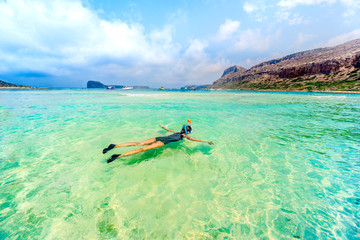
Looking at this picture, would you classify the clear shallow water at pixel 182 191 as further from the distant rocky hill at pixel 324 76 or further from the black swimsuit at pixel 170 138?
the distant rocky hill at pixel 324 76

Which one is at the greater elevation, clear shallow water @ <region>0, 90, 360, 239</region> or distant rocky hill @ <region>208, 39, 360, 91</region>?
distant rocky hill @ <region>208, 39, 360, 91</region>

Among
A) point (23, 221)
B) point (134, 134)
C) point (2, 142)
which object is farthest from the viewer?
point (134, 134)

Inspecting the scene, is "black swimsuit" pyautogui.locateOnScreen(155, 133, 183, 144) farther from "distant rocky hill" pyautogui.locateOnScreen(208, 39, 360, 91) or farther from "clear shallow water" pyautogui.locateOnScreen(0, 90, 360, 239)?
"distant rocky hill" pyautogui.locateOnScreen(208, 39, 360, 91)

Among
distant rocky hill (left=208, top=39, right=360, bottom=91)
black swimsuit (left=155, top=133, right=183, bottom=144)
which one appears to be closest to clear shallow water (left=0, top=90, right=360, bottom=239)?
black swimsuit (left=155, top=133, right=183, bottom=144)

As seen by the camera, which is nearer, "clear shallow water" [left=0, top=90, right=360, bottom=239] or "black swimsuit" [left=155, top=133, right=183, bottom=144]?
"clear shallow water" [left=0, top=90, right=360, bottom=239]

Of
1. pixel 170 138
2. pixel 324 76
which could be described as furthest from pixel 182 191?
pixel 324 76

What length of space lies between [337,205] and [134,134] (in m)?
10.8

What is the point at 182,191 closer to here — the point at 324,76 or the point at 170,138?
the point at 170,138

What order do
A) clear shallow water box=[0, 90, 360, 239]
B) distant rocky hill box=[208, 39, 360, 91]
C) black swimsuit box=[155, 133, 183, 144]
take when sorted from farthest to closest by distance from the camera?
distant rocky hill box=[208, 39, 360, 91], black swimsuit box=[155, 133, 183, 144], clear shallow water box=[0, 90, 360, 239]

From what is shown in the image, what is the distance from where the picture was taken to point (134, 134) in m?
10.7

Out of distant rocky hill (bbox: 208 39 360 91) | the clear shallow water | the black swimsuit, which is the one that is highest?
distant rocky hill (bbox: 208 39 360 91)

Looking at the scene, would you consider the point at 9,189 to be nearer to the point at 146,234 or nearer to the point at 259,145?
the point at 146,234

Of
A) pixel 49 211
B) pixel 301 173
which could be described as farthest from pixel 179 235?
pixel 301 173

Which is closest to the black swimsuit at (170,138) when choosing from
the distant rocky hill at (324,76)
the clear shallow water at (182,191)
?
the clear shallow water at (182,191)
